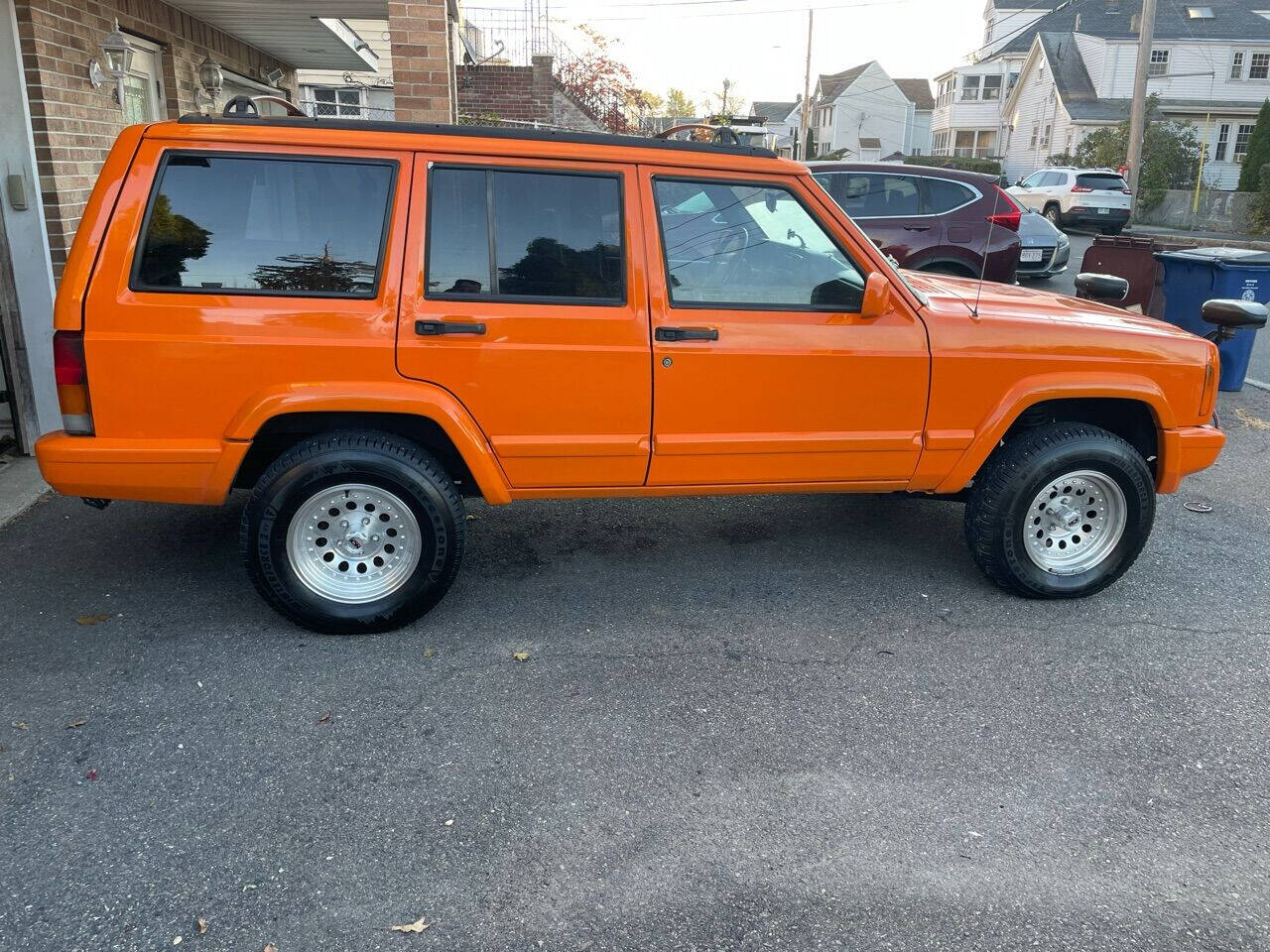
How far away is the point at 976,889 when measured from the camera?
2.88 metres

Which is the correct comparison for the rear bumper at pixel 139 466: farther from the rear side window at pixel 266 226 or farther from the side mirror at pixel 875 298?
the side mirror at pixel 875 298

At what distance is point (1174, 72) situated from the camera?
41.6 meters

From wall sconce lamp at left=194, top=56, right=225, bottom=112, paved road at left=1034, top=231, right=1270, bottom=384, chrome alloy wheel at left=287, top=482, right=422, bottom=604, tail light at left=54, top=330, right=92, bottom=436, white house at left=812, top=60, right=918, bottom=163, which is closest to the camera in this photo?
tail light at left=54, top=330, right=92, bottom=436

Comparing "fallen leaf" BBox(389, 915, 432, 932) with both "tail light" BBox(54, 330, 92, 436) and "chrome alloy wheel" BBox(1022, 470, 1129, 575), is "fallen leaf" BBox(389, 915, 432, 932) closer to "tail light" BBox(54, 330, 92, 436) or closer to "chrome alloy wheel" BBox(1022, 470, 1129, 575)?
"tail light" BBox(54, 330, 92, 436)

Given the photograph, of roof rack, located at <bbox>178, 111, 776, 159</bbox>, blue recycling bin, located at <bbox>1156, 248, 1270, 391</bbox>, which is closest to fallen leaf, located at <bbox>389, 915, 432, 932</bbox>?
roof rack, located at <bbox>178, 111, 776, 159</bbox>

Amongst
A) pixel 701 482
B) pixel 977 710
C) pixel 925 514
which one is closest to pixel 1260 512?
pixel 925 514

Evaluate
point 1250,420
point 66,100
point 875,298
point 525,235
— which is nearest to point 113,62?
point 66,100

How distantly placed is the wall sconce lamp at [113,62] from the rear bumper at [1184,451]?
677 centimetres

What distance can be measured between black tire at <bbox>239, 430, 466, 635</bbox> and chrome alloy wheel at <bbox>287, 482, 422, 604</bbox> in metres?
0.04

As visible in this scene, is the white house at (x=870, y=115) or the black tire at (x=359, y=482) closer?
the black tire at (x=359, y=482)

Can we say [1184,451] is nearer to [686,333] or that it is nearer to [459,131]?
[686,333]

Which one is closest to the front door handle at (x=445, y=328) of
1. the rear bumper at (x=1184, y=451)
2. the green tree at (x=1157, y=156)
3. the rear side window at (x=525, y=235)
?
the rear side window at (x=525, y=235)

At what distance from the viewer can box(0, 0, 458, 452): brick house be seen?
595cm

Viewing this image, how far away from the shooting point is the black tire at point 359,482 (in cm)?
402
